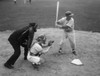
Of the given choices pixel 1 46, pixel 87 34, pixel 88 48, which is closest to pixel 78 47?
pixel 88 48

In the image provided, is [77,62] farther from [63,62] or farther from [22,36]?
[22,36]

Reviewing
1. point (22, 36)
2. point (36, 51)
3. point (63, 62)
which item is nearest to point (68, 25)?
point (63, 62)

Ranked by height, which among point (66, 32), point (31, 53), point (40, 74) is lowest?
point (40, 74)

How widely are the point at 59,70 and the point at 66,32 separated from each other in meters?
Result: 1.82

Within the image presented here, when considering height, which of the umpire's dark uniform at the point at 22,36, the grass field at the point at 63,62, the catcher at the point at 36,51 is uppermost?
the umpire's dark uniform at the point at 22,36

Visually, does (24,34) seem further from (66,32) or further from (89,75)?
(89,75)

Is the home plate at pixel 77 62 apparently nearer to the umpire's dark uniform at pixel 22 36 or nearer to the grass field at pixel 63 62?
the grass field at pixel 63 62

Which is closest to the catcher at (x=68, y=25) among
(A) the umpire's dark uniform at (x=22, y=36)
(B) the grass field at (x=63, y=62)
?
(B) the grass field at (x=63, y=62)

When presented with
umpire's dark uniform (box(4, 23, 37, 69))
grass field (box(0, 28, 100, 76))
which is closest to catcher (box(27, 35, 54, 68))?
umpire's dark uniform (box(4, 23, 37, 69))

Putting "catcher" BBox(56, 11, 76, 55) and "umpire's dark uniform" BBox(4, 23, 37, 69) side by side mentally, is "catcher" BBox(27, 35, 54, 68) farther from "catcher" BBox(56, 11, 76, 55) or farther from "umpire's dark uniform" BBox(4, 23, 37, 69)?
"catcher" BBox(56, 11, 76, 55)

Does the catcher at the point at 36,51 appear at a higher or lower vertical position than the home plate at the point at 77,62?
higher

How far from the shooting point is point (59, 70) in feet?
23.2

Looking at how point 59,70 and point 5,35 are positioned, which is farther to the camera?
point 5,35

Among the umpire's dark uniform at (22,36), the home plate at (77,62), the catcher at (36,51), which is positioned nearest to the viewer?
the umpire's dark uniform at (22,36)
